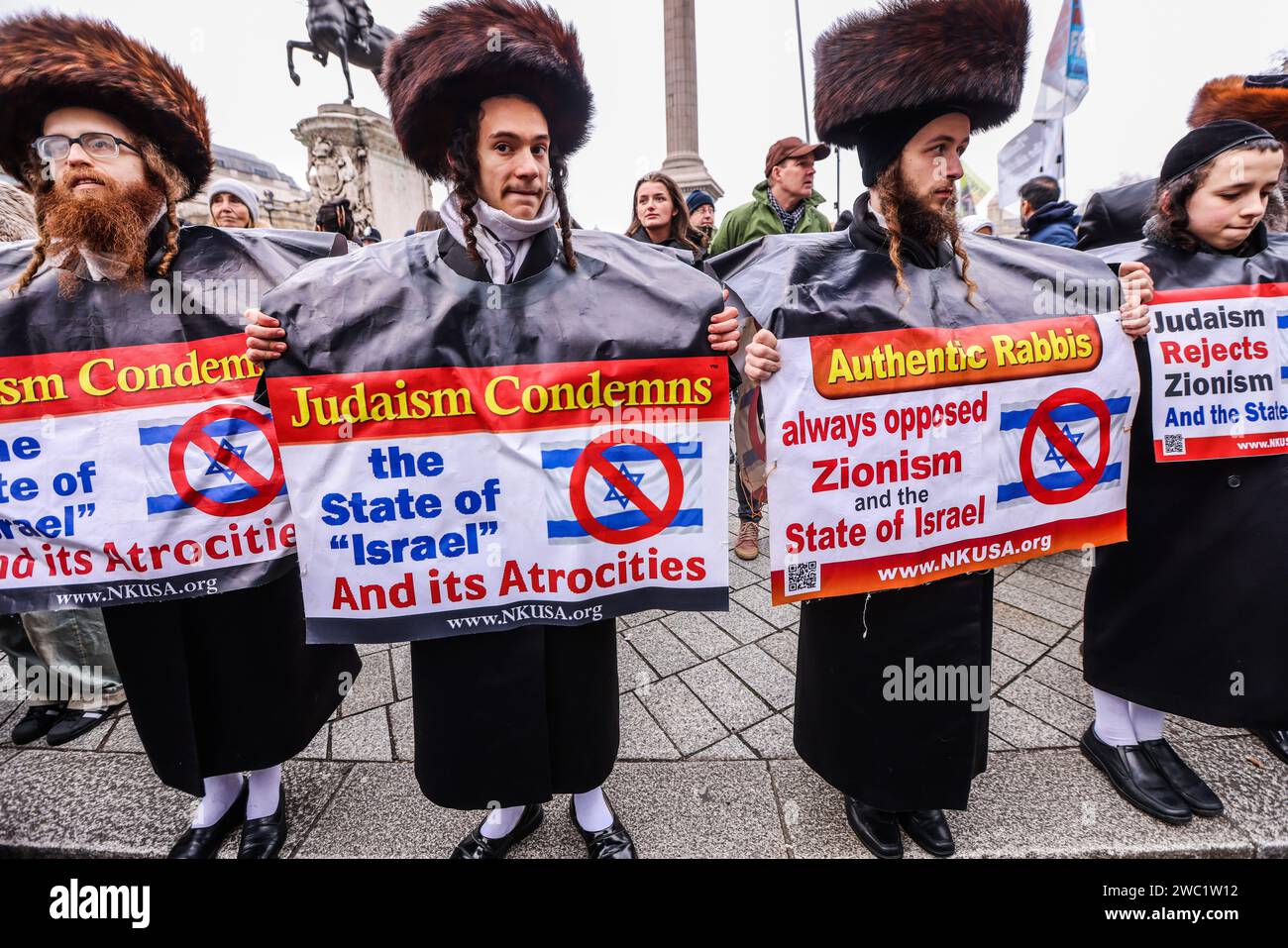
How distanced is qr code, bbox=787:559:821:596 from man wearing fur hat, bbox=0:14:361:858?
1.64 m

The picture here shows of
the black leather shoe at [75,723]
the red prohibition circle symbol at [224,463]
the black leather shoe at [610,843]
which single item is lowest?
the black leather shoe at [610,843]

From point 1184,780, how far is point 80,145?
4486 mm

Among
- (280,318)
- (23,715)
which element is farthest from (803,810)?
(23,715)

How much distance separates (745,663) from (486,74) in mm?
2874

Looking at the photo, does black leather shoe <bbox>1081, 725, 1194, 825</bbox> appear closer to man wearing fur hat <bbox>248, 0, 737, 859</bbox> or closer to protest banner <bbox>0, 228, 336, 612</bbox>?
man wearing fur hat <bbox>248, 0, 737, 859</bbox>

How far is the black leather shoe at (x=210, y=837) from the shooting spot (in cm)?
216

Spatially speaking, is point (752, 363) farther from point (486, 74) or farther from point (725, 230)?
point (725, 230)

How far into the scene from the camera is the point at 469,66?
→ 1676 mm

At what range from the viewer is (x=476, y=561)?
1.78 metres

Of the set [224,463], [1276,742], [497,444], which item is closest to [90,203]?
[224,463]

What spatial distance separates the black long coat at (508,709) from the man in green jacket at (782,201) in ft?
10.3

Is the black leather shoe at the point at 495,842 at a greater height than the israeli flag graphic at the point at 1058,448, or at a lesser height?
lesser

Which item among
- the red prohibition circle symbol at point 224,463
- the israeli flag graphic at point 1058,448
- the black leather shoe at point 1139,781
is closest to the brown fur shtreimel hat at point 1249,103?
the israeli flag graphic at point 1058,448

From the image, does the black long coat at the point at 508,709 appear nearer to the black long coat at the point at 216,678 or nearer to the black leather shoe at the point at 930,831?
the black long coat at the point at 216,678
